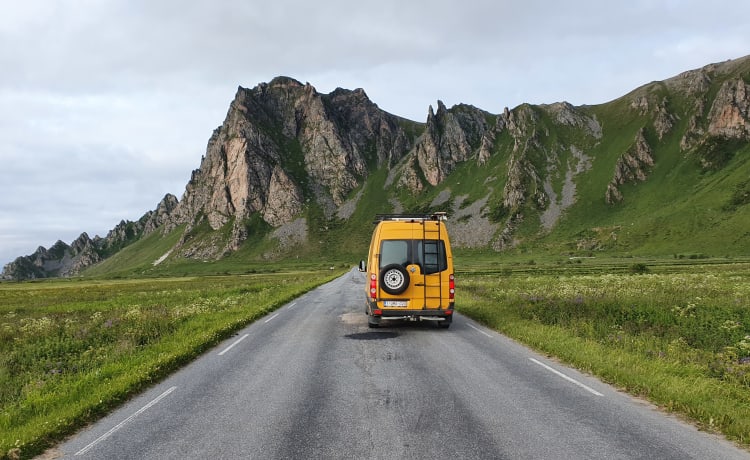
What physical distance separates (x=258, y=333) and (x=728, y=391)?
13.4 metres

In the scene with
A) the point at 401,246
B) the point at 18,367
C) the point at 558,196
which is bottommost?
the point at 18,367

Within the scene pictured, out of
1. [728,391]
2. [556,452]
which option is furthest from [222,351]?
[728,391]

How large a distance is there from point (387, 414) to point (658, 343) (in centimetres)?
965

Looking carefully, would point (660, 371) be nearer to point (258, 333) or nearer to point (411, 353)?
point (411, 353)

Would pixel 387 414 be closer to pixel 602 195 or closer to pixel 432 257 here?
pixel 432 257

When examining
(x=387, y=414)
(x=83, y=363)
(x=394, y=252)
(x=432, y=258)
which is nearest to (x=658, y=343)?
(x=432, y=258)

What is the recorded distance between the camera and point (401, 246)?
51.9ft

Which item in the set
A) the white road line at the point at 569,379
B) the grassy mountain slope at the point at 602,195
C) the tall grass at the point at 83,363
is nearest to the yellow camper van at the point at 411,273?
the white road line at the point at 569,379

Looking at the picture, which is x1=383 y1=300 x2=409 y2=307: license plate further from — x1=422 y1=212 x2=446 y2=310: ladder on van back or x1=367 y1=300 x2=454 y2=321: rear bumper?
x1=422 y1=212 x2=446 y2=310: ladder on van back

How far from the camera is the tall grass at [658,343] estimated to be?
782 centimetres

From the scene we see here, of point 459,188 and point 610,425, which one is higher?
point 459,188

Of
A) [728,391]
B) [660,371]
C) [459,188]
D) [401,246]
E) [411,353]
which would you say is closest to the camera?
[728,391]

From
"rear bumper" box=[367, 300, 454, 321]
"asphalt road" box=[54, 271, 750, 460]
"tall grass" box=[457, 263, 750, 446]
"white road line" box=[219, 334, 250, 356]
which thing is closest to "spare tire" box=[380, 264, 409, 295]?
"rear bumper" box=[367, 300, 454, 321]

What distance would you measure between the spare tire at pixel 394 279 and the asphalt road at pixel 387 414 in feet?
11.5
